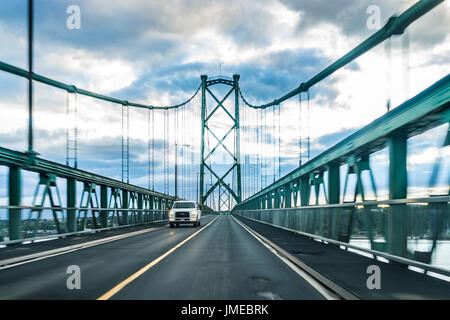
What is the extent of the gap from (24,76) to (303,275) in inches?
891

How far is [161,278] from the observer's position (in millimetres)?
7094

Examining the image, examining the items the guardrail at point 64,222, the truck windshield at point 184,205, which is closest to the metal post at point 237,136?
the guardrail at point 64,222

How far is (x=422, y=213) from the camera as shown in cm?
721

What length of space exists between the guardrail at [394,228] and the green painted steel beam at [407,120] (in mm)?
1908

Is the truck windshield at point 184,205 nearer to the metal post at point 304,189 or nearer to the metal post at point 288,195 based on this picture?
the metal post at point 288,195

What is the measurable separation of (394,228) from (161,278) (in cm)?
489

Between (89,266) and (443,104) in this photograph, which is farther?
(89,266)

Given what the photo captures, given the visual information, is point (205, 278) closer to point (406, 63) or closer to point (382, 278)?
point (382, 278)

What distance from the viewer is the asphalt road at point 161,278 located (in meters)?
5.86

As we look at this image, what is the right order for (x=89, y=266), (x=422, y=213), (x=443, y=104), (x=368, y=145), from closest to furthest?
(x=422, y=213) → (x=443, y=104) → (x=89, y=266) → (x=368, y=145)
